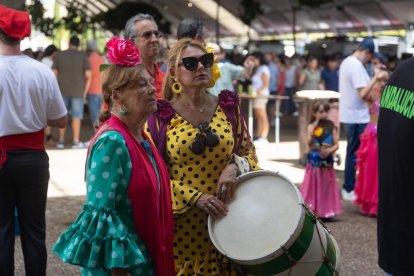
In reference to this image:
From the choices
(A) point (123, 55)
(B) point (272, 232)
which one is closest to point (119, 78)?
(A) point (123, 55)

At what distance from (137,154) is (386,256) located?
99cm

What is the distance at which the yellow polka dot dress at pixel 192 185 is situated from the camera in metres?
4.02

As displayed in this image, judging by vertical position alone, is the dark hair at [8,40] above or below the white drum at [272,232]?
above

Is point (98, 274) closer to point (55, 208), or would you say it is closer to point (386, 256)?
point (386, 256)

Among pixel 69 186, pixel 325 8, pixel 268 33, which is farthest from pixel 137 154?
pixel 268 33

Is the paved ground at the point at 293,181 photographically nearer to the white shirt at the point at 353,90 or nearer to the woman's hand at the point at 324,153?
the woman's hand at the point at 324,153

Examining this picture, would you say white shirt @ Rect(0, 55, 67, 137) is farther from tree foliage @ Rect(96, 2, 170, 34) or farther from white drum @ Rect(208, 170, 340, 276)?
tree foliage @ Rect(96, 2, 170, 34)

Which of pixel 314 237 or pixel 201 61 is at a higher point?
pixel 201 61

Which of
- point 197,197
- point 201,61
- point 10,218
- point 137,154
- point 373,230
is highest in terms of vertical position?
point 201,61

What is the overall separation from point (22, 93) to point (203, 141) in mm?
1547

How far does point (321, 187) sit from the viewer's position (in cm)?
855

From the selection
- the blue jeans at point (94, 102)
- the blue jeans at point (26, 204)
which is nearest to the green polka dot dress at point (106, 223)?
the blue jeans at point (26, 204)

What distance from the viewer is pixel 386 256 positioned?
3207 millimetres

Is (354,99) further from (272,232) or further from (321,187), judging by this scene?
(272,232)
